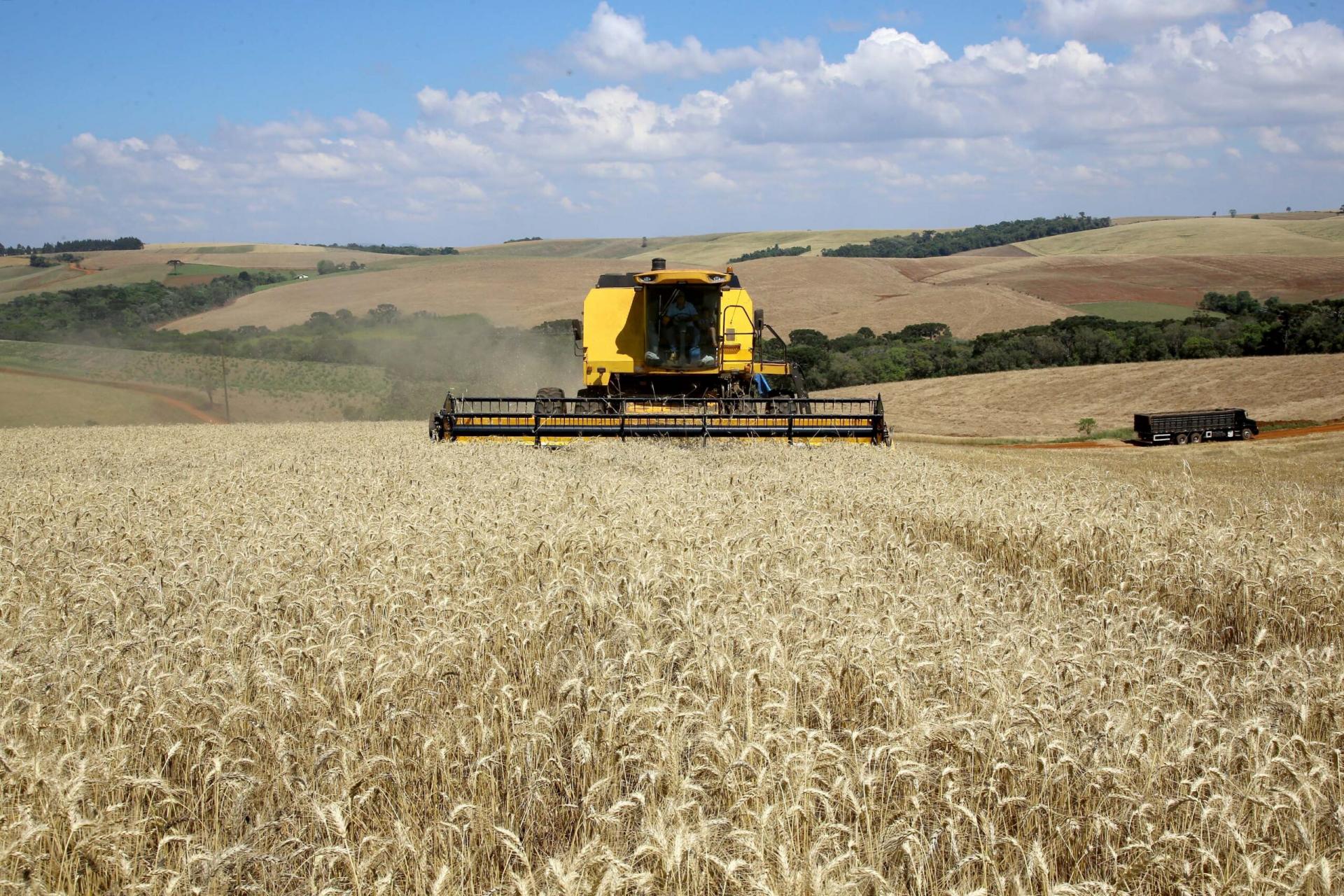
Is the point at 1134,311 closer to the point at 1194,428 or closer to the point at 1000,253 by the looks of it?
Result: the point at 1194,428

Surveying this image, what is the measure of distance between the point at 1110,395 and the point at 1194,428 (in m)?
7.99

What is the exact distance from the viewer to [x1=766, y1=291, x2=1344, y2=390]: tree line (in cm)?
3788

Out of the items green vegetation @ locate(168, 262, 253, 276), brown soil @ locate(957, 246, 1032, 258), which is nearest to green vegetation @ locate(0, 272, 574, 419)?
green vegetation @ locate(168, 262, 253, 276)

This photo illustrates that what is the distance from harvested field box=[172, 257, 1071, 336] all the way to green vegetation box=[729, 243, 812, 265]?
1972 centimetres

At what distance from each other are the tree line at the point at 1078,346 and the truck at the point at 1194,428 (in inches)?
574

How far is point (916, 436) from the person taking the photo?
2839 centimetres

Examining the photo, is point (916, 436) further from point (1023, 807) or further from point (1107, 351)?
point (1023, 807)

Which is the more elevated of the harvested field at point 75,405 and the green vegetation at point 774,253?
the green vegetation at point 774,253

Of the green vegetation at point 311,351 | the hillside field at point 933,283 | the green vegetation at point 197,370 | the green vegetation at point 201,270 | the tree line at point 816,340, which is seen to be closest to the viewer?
the green vegetation at point 311,351

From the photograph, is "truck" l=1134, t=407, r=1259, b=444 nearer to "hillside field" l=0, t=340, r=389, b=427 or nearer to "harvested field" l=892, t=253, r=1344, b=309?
"hillside field" l=0, t=340, r=389, b=427

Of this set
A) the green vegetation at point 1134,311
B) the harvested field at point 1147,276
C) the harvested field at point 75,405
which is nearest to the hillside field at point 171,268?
the harvested field at point 75,405

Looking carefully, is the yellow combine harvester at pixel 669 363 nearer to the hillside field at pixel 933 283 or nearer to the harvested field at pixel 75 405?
the harvested field at pixel 75 405

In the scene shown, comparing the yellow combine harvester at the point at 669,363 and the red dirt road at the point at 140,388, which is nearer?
the yellow combine harvester at the point at 669,363

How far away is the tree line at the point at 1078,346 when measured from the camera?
124 ft
